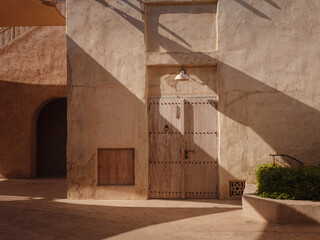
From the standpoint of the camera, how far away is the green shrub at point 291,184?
19.6 feet

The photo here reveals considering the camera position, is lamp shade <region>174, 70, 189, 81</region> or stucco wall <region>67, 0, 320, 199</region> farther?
stucco wall <region>67, 0, 320, 199</region>

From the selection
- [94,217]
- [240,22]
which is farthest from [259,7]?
[94,217]

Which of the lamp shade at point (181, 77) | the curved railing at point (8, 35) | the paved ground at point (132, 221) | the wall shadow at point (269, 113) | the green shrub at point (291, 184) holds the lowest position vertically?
the paved ground at point (132, 221)

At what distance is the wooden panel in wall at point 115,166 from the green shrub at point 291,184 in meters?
3.28

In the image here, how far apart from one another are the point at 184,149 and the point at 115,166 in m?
1.76

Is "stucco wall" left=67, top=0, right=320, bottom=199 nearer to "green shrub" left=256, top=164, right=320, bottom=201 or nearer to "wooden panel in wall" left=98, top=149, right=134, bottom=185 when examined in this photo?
"wooden panel in wall" left=98, top=149, right=134, bottom=185

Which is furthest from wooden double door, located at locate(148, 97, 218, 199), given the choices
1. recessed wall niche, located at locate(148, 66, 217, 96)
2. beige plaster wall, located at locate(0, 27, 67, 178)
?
beige plaster wall, located at locate(0, 27, 67, 178)

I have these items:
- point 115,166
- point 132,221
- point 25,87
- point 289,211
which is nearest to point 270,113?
point 289,211

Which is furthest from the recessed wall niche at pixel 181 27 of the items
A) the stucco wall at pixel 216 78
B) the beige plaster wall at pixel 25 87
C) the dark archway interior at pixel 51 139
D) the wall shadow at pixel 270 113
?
the dark archway interior at pixel 51 139

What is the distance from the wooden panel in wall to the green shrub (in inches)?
129

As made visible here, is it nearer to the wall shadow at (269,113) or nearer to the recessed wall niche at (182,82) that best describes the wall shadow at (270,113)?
the wall shadow at (269,113)

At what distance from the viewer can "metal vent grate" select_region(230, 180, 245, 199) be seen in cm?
795

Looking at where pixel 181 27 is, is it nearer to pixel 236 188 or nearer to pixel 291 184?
pixel 236 188

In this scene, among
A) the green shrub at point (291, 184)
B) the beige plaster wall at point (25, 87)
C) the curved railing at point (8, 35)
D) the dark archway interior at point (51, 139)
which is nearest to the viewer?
the green shrub at point (291, 184)
